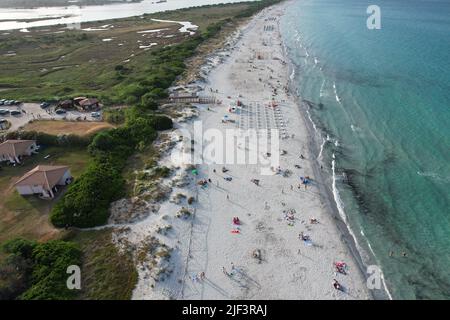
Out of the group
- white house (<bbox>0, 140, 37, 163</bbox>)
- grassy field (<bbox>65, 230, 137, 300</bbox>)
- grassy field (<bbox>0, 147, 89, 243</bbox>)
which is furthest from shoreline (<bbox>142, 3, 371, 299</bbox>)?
white house (<bbox>0, 140, 37, 163</bbox>)

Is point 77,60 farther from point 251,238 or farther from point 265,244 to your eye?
point 265,244

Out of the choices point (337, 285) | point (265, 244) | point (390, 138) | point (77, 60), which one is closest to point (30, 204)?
point (265, 244)

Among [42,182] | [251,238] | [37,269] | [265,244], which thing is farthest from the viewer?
[42,182]

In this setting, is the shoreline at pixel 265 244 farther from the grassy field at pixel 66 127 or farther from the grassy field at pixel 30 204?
the grassy field at pixel 66 127

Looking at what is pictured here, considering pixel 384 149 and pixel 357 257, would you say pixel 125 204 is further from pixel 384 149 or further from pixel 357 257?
pixel 384 149

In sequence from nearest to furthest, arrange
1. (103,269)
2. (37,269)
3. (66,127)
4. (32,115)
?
(37,269)
(103,269)
(66,127)
(32,115)

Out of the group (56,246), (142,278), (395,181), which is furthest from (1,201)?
(395,181)

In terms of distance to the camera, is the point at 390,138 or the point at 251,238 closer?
the point at 251,238

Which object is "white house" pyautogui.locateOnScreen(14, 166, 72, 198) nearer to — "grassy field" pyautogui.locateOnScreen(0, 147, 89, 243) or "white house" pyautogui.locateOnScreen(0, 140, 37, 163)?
"grassy field" pyautogui.locateOnScreen(0, 147, 89, 243)
